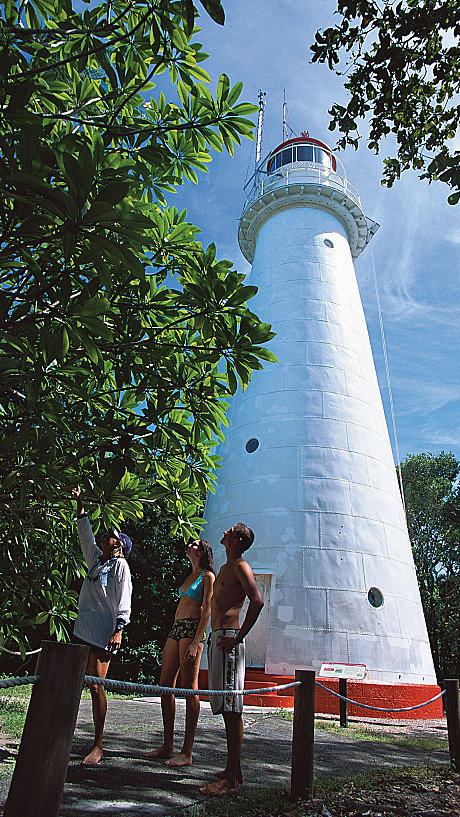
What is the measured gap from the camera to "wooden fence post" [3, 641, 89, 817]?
157cm

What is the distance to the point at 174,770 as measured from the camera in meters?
3.39

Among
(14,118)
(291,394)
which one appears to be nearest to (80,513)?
(14,118)

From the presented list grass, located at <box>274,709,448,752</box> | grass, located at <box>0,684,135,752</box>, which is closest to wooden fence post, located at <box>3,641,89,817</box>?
grass, located at <box>0,684,135,752</box>

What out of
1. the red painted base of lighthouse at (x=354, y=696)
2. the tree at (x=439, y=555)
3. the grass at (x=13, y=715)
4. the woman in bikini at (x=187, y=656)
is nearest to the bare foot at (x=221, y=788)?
the woman in bikini at (x=187, y=656)

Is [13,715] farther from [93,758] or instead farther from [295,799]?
[295,799]

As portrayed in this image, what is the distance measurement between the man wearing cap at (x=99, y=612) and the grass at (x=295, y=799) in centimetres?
94

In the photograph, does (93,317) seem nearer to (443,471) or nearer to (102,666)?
(102,666)

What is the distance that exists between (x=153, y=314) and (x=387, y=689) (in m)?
7.70

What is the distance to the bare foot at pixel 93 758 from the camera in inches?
128

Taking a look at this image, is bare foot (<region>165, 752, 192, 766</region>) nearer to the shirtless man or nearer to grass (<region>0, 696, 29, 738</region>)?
the shirtless man

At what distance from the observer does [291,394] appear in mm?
11078

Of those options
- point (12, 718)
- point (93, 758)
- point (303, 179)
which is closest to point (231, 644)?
point (93, 758)

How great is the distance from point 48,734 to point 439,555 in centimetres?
2355

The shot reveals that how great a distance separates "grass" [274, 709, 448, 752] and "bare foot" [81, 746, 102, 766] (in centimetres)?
372
